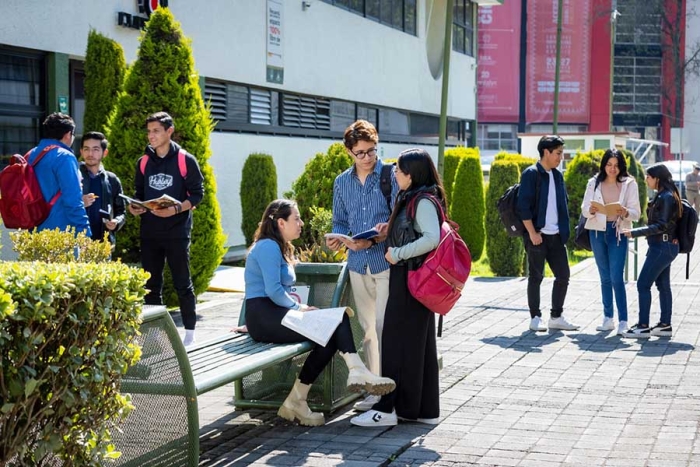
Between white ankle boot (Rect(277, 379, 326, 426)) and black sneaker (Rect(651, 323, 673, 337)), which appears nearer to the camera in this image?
white ankle boot (Rect(277, 379, 326, 426))

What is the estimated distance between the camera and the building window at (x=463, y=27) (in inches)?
1304

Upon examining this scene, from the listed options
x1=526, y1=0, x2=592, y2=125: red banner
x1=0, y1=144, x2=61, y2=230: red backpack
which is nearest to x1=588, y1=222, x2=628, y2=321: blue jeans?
x1=0, y1=144, x2=61, y2=230: red backpack

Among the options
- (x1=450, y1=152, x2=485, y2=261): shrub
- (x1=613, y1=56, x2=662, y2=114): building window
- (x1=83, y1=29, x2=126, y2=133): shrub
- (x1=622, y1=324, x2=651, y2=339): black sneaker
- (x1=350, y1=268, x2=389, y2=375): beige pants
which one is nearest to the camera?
(x1=350, y1=268, x2=389, y2=375): beige pants

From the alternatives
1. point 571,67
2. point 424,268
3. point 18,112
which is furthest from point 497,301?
point 571,67

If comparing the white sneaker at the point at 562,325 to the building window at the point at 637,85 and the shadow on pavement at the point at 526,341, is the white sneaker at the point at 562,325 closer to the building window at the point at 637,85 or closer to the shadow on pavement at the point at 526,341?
the shadow on pavement at the point at 526,341

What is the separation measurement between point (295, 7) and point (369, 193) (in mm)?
14576

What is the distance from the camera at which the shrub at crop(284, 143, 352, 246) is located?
12.0 metres

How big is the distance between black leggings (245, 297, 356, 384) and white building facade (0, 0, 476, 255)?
520 cm

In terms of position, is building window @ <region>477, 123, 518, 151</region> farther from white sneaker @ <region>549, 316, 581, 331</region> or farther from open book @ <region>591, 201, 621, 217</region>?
open book @ <region>591, 201, 621, 217</region>

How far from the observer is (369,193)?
7297 mm

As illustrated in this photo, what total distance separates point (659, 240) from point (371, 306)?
404 cm

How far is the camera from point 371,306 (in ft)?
24.0

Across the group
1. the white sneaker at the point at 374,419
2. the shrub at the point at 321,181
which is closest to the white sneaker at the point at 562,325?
the shrub at the point at 321,181

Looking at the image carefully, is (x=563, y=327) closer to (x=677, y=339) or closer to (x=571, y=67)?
(x=677, y=339)
